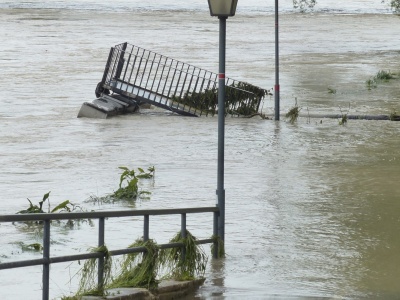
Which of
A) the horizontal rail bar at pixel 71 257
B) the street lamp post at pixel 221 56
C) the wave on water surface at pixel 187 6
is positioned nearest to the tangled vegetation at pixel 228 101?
the street lamp post at pixel 221 56

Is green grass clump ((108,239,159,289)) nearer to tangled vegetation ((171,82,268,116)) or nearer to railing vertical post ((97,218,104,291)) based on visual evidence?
railing vertical post ((97,218,104,291))

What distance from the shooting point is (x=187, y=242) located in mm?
10547

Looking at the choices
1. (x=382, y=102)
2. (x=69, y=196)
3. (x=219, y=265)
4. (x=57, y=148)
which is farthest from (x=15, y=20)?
(x=219, y=265)

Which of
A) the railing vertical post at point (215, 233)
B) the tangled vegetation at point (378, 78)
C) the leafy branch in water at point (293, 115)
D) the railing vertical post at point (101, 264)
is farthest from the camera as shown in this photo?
the tangled vegetation at point (378, 78)

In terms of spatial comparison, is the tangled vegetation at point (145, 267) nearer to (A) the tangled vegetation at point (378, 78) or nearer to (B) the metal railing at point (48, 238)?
(B) the metal railing at point (48, 238)

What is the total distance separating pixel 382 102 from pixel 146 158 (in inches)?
505

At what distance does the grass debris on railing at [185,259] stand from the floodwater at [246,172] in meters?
0.24

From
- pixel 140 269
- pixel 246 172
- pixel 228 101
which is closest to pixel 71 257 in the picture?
pixel 140 269

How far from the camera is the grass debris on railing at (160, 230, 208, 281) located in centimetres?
1036

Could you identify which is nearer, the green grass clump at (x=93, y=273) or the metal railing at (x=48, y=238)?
the metal railing at (x=48, y=238)

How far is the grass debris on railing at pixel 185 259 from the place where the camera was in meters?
10.4

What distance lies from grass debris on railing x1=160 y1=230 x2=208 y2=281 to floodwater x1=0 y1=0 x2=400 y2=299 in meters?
0.24

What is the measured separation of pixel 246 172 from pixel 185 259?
855 centimetres

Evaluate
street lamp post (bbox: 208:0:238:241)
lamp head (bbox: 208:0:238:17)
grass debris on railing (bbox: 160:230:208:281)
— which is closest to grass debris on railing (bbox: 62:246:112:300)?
grass debris on railing (bbox: 160:230:208:281)
